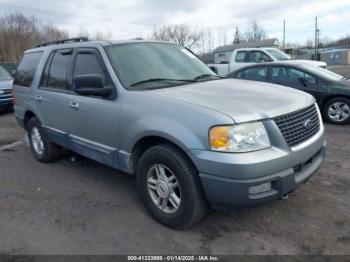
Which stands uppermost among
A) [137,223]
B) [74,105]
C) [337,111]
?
[74,105]

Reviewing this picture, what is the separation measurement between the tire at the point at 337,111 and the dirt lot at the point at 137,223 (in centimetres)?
329

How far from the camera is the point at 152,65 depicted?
411 centimetres

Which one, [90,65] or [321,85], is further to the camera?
[321,85]

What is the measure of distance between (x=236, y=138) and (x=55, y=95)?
3000mm

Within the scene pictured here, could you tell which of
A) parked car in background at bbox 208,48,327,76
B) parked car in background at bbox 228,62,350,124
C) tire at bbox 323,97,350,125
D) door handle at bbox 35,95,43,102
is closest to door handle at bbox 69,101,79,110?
door handle at bbox 35,95,43,102

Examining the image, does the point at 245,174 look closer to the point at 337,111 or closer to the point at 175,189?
the point at 175,189

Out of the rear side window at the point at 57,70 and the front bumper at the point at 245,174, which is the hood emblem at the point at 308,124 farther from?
the rear side window at the point at 57,70

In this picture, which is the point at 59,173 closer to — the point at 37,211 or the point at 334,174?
the point at 37,211

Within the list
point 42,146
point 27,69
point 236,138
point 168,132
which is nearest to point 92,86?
point 168,132

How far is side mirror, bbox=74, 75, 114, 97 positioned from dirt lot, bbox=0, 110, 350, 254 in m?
1.34

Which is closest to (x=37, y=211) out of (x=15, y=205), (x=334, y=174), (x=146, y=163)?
(x=15, y=205)

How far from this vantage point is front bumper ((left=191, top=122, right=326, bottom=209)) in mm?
2828

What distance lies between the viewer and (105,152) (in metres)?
4.07

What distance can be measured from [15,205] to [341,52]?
62.2 metres
